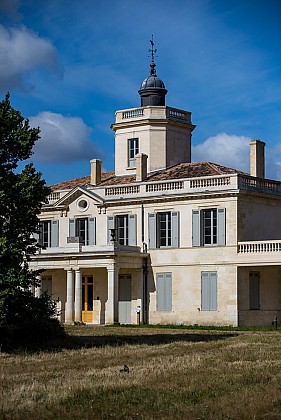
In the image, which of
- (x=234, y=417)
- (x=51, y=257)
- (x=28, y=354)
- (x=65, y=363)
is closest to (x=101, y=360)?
(x=65, y=363)

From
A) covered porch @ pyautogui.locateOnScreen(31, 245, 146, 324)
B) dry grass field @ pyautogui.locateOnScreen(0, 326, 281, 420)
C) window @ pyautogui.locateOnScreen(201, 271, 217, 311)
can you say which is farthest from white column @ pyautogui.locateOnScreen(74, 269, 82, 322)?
dry grass field @ pyautogui.locateOnScreen(0, 326, 281, 420)

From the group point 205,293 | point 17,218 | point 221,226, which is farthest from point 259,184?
point 17,218

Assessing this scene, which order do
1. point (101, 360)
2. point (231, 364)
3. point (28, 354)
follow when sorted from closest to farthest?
1. point (231, 364)
2. point (101, 360)
3. point (28, 354)

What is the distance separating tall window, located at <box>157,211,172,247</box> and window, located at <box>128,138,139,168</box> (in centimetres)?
614

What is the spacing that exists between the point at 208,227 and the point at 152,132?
28.1ft

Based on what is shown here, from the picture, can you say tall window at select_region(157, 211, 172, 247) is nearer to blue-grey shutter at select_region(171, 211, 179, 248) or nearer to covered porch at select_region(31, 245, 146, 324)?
blue-grey shutter at select_region(171, 211, 179, 248)

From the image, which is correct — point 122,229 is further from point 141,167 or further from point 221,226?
point 221,226

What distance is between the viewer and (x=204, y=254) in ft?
130

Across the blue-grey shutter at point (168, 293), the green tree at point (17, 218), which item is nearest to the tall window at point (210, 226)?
the blue-grey shutter at point (168, 293)

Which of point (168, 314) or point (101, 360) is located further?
point (168, 314)

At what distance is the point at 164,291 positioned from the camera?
4094 cm

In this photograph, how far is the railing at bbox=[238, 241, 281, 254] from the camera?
3744 centimetres

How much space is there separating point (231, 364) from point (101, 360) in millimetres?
3371

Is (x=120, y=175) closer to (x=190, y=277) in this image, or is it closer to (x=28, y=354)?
(x=190, y=277)
